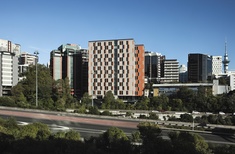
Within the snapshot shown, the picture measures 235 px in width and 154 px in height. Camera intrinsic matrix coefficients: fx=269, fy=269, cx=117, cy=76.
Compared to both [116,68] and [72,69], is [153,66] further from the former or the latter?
[116,68]

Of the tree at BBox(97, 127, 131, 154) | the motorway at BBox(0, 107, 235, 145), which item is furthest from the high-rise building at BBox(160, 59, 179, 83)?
the tree at BBox(97, 127, 131, 154)

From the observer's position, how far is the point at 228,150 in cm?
1563

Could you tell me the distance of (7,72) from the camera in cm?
10162

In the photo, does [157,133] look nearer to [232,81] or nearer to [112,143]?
[112,143]

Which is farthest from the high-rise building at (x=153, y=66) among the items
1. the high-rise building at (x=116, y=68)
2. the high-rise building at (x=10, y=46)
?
the high-rise building at (x=10, y=46)

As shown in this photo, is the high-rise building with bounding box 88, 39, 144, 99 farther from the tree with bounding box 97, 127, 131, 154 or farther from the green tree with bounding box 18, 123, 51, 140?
the tree with bounding box 97, 127, 131, 154

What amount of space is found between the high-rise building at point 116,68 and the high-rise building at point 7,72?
32.5 meters

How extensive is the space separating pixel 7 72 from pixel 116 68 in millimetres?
42873

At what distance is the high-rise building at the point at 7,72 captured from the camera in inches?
3944

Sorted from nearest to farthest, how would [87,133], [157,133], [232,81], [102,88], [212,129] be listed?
[157,133] → [87,133] → [212,129] → [102,88] → [232,81]

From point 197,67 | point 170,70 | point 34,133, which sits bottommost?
point 34,133

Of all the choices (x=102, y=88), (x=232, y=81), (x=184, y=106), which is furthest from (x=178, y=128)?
(x=232, y=81)

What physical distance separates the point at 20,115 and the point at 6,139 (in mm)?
28540

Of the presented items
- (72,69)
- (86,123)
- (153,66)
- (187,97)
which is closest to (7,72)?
(72,69)
